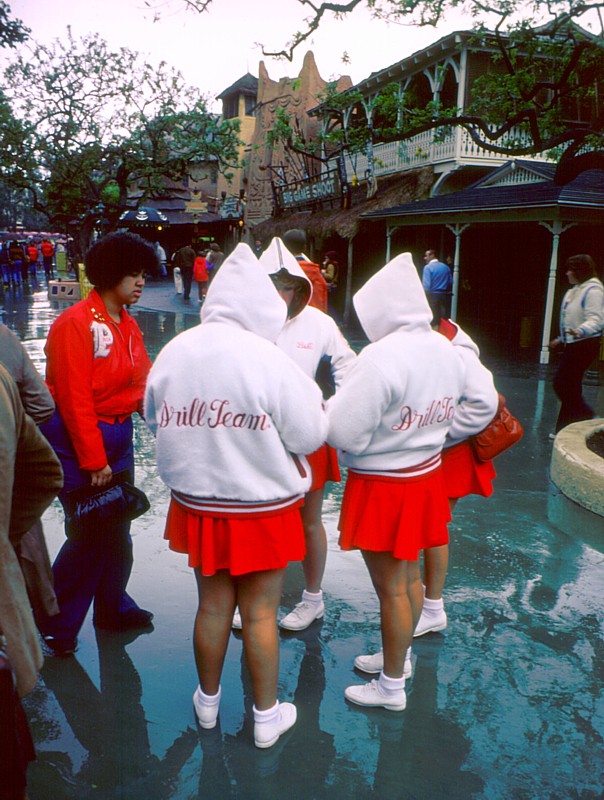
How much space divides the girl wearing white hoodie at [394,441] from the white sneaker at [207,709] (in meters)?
0.57

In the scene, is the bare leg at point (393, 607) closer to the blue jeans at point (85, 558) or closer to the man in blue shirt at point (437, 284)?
the blue jeans at point (85, 558)

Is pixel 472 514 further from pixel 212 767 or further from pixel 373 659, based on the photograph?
pixel 212 767

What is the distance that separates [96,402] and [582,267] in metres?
5.06

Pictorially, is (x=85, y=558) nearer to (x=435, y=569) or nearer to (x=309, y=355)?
(x=309, y=355)

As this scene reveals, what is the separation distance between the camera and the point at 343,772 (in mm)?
2488

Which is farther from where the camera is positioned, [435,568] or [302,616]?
[302,616]

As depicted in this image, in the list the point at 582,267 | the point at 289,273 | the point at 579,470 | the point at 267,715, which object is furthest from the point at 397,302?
the point at 582,267

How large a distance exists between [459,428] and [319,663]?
1.22 metres

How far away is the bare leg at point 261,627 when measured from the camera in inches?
100

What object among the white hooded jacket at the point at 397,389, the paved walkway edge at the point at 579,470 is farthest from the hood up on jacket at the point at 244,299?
the paved walkway edge at the point at 579,470

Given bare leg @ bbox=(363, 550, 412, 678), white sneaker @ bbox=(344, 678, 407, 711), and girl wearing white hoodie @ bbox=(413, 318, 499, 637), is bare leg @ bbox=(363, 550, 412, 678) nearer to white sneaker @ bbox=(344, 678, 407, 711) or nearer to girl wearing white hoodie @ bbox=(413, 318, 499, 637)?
white sneaker @ bbox=(344, 678, 407, 711)

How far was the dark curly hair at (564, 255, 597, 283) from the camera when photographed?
21.4ft

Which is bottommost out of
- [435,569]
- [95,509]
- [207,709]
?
[207,709]

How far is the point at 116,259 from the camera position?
3.09 m
